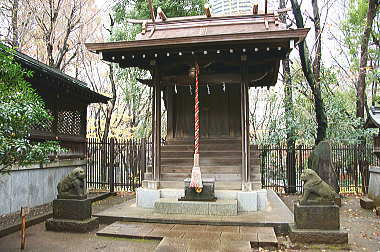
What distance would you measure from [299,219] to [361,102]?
1221cm

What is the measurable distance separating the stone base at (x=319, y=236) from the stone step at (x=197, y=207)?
1.96 m

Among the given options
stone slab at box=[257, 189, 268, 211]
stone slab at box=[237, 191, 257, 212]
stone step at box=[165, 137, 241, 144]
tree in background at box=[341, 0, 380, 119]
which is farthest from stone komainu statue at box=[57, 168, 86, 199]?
tree in background at box=[341, 0, 380, 119]

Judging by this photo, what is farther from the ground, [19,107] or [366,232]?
[19,107]

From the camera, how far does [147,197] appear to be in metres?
9.34

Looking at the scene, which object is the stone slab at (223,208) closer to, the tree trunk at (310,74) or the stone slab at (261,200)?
the stone slab at (261,200)

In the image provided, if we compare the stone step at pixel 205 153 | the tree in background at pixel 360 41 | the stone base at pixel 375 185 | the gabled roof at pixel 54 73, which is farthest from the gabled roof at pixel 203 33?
the tree in background at pixel 360 41

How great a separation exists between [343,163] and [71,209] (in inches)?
488

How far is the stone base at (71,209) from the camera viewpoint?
24.8 feet

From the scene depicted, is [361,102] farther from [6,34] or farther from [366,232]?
[6,34]

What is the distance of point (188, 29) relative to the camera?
11359 millimetres

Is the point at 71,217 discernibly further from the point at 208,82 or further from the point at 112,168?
the point at 112,168

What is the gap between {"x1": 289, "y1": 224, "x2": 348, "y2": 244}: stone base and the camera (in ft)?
21.1

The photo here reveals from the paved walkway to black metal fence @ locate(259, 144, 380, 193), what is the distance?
794cm

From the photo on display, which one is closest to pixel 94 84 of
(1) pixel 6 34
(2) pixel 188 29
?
(1) pixel 6 34
